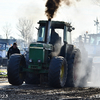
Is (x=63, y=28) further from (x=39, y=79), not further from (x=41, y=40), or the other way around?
(x=39, y=79)

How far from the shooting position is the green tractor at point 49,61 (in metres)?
10.1

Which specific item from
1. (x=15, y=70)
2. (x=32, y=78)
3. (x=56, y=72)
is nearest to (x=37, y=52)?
(x=15, y=70)

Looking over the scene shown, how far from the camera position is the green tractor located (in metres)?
10.1

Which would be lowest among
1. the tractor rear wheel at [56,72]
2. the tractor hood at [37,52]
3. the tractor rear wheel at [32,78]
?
→ the tractor rear wheel at [32,78]

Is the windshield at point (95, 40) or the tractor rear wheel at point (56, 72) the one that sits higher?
the windshield at point (95, 40)

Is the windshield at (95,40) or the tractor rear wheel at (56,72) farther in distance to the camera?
the windshield at (95,40)

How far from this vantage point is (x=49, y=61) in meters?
11.0

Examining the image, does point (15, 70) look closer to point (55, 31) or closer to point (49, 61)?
point (49, 61)

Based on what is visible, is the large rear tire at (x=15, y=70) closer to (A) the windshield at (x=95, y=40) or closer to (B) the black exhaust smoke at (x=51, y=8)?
(B) the black exhaust smoke at (x=51, y=8)

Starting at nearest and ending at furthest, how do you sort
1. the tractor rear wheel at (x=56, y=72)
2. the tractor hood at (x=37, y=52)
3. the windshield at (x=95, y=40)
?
the tractor rear wheel at (x=56, y=72), the tractor hood at (x=37, y=52), the windshield at (x=95, y=40)

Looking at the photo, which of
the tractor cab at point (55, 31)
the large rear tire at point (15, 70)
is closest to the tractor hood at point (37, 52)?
the large rear tire at point (15, 70)

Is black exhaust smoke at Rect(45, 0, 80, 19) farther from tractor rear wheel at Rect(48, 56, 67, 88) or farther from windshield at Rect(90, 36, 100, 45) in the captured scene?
windshield at Rect(90, 36, 100, 45)

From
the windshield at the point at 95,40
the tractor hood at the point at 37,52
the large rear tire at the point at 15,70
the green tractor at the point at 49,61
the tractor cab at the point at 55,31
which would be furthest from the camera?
the windshield at the point at 95,40

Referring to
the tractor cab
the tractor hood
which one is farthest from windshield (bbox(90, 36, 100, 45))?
the tractor hood
